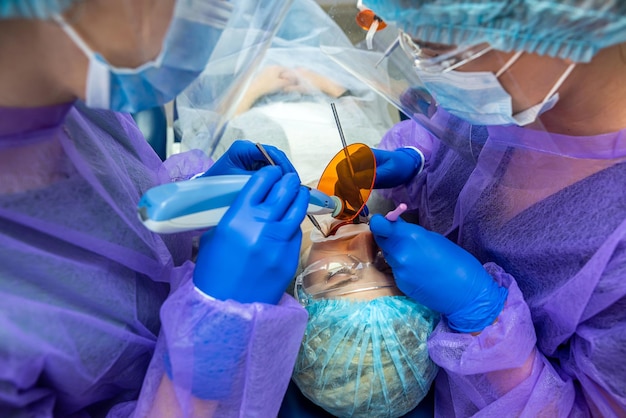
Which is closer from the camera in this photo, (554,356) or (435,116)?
(554,356)

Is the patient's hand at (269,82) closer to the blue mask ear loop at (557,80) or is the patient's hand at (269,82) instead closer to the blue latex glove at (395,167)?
the blue latex glove at (395,167)

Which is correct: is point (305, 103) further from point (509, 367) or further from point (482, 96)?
point (509, 367)

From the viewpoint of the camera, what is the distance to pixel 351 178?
1050 mm

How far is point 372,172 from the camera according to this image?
107 cm

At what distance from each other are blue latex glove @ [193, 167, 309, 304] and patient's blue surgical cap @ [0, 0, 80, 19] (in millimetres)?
341

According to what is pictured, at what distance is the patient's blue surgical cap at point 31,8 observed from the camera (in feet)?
1.48

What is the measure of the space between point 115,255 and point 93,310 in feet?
0.29

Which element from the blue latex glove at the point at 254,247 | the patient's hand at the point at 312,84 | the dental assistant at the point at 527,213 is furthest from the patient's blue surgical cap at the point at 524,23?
the patient's hand at the point at 312,84

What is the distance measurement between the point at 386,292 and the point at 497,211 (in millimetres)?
287

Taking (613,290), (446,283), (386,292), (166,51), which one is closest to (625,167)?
(613,290)

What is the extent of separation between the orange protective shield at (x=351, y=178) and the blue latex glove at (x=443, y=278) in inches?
6.5

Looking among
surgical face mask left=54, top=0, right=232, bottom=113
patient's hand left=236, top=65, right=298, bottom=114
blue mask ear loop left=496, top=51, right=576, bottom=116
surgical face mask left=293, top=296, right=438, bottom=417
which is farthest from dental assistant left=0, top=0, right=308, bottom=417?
patient's hand left=236, top=65, right=298, bottom=114

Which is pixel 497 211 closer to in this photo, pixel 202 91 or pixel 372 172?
pixel 372 172

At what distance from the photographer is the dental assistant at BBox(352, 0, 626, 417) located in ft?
2.06
